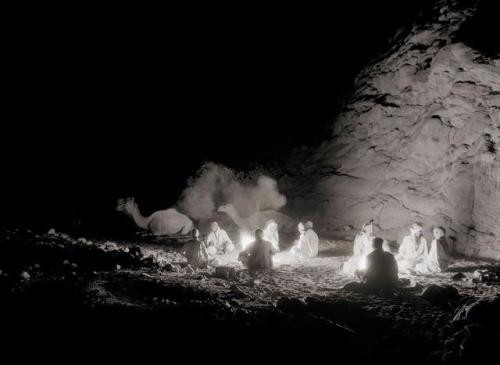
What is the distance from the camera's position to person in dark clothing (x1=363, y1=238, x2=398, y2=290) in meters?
6.28

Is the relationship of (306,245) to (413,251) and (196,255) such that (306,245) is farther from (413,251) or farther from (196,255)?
(196,255)

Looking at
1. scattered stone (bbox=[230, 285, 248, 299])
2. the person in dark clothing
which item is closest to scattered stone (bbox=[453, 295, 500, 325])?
the person in dark clothing

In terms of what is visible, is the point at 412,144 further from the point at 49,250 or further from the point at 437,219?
the point at 49,250

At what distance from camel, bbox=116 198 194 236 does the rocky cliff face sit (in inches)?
210

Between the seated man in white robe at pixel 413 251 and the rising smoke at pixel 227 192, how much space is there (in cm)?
754

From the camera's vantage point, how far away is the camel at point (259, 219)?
15586 millimetres

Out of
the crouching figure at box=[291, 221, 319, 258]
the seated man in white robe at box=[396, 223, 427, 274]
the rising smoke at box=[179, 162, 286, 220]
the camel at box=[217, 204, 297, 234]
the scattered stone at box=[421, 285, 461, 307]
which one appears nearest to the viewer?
the scattered stone at box=[421, 285, 461, 307]

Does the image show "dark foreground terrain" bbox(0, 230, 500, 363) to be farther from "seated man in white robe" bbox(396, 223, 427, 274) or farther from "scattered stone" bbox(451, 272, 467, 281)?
"seated man in white robe" bbox(396, 223, 427, 274)

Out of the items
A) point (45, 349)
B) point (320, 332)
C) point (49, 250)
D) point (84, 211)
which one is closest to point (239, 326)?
point (320, 332)

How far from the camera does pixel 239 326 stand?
4.32m

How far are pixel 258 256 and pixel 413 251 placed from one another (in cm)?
399

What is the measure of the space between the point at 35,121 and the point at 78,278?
2515 cm

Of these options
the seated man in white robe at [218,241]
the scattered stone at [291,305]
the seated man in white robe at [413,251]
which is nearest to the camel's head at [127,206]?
the seated man in white robe at [218,241]

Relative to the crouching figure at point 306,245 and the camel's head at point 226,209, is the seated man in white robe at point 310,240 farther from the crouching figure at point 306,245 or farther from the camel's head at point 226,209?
the camel's head at point 226,209
